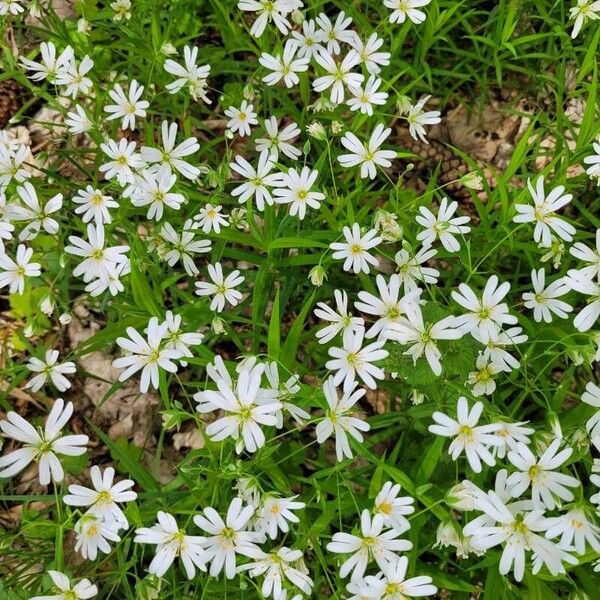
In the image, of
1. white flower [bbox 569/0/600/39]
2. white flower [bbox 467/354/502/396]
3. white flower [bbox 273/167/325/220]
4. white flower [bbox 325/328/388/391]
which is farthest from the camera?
white flower [bbox 569/0/600/39]

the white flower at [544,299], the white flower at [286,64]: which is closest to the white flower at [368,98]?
the white flower at [286,64]

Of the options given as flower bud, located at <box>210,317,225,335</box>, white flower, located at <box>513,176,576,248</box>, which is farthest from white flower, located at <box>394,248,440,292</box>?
flower bud, located at <box>210,317,225,335</box>

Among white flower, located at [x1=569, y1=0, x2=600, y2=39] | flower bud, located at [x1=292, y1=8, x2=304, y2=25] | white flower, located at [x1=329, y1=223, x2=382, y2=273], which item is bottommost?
white flower, located at [x1=329, y1=223, x2=382, y2=273]

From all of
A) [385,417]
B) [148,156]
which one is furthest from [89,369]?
[385,417]

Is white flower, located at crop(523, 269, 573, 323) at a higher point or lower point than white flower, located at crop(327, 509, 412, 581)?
higher

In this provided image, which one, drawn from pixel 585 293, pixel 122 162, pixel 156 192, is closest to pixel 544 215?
pixel 585 293

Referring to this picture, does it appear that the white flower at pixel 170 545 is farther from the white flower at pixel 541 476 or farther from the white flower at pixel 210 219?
the white flower at pixel 210 219

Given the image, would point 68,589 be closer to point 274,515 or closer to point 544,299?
point 274,515

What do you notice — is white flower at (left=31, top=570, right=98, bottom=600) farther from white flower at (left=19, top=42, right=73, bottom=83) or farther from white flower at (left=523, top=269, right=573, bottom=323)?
white flower at (left=19, top=42, right=73, bottom=83)
